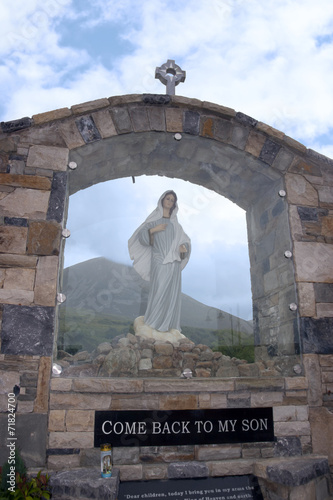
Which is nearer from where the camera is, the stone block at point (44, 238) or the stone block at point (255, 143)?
the stone block at point (44, 238)

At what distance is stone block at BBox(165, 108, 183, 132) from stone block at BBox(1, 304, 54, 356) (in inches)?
107

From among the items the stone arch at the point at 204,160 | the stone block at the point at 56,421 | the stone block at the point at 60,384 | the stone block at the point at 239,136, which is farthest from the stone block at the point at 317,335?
the stone block at the point at 56,421

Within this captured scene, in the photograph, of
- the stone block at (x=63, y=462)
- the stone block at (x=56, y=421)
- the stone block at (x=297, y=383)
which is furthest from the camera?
the stone block at (x=297, y=383)

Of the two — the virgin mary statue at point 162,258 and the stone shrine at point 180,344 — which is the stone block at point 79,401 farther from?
the virgin mary statue at point 162,258

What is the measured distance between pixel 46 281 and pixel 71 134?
1816mm

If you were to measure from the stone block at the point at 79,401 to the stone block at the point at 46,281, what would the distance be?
0.92 metres

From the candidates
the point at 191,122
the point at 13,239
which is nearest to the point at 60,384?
the point at 13,239

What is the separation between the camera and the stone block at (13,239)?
14.7ft

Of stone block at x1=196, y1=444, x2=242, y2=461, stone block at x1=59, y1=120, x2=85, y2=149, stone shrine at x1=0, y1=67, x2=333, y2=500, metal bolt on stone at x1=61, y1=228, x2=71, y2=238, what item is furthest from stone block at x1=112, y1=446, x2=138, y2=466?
stone block at x1=59, y1=120, x2=85, y2=149

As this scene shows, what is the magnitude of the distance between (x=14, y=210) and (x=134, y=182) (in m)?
1.82

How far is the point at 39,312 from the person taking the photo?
430 centimetres

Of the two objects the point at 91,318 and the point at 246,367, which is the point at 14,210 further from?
the point at 246,367

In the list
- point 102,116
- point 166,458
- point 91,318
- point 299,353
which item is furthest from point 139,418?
point 102,116

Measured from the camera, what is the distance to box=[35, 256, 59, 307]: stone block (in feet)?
14.3
